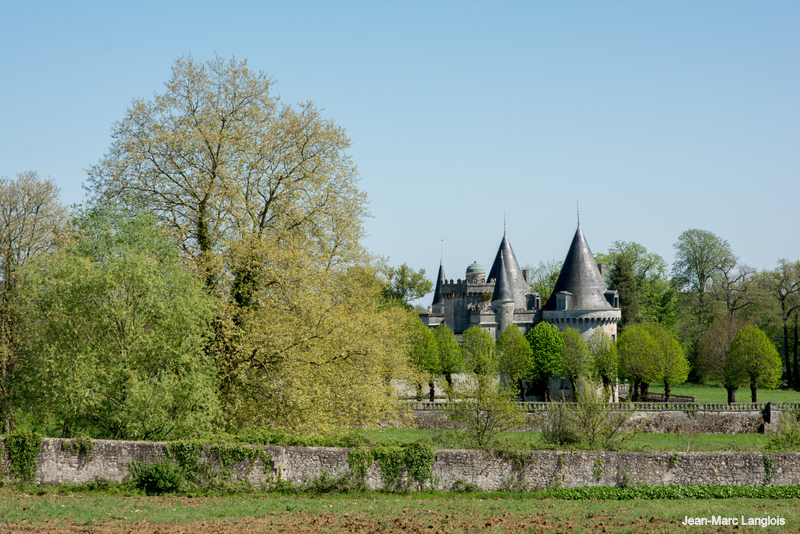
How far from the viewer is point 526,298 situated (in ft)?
190

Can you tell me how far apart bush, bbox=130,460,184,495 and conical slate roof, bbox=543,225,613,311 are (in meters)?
37.7

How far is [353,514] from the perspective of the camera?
48.7ft

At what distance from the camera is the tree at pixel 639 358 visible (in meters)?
46.8

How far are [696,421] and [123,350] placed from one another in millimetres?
32754

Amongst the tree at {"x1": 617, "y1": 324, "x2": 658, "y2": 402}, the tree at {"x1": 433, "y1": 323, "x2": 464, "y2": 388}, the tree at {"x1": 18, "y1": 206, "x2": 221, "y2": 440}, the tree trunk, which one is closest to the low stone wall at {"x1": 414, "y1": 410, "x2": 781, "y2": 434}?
the tree at {"x1": 617, "y1": 324, "x2": 658, "y2": 402}

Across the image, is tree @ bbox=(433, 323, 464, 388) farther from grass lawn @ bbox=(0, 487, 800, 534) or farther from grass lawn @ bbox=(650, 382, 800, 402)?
grass lawn @ bbox=(0, 487, 800, 534)

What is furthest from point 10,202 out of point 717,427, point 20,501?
point 717,427

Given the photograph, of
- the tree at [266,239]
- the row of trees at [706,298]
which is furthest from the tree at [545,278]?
the tree at [266,239]

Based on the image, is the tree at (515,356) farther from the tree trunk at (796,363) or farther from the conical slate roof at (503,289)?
the tree trunk at (796,363)

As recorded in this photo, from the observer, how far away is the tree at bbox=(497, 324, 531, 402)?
1891 inches

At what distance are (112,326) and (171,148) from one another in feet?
21.3

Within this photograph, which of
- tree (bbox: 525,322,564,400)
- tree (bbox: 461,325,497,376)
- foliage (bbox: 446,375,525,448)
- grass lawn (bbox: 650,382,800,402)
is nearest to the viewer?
foliage (bbox: 446,375,525,448)

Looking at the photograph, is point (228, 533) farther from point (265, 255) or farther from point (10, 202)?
point (10, 202)

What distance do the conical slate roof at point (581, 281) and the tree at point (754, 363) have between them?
881cm
